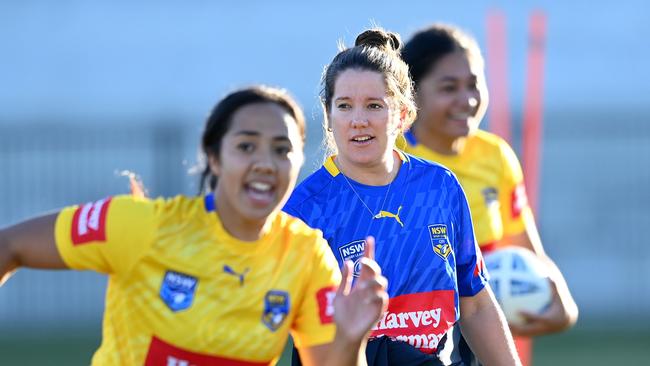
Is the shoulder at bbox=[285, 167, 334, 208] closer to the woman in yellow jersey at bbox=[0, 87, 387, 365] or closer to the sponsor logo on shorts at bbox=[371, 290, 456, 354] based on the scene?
the sponsor logo on shorts at bbox=[371, 290, 456, 354]

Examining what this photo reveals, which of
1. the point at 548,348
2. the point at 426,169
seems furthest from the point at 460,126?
the point at 548,348

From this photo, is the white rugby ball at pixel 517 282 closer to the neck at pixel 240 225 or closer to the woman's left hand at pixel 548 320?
the woman's left hand at pixel 548 320

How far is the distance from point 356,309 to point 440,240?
2.72 feet

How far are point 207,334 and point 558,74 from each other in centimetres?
1274

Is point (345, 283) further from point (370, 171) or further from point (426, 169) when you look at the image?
point (426, 169)

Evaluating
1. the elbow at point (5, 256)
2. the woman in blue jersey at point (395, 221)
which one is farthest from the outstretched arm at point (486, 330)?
the elbow at point (5, 256)

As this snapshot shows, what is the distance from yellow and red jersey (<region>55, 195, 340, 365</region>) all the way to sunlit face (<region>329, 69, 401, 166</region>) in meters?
0.68

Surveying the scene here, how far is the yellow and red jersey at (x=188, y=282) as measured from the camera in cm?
424

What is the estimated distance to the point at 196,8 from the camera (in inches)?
678

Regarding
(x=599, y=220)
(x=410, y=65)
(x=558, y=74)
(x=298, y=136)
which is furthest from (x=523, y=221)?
(x=558, y=74)

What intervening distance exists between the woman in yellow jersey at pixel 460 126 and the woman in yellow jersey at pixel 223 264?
1.90 meters

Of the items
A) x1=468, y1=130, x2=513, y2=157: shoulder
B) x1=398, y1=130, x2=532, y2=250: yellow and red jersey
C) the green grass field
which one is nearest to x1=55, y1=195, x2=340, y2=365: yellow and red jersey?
x1=398, y1=130, x2=532, y2=250: yellow and red jersey

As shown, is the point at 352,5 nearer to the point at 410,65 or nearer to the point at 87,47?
the point at 87,47

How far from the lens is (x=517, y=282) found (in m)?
6.25
